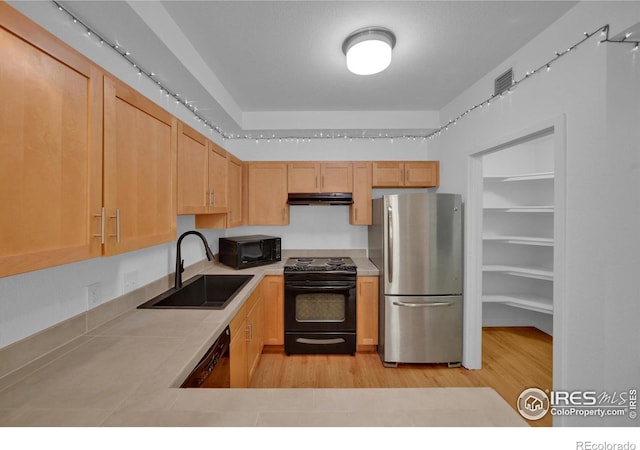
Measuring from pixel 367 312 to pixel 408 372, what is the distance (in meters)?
0.66

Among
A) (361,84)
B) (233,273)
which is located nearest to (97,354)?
(233,273)

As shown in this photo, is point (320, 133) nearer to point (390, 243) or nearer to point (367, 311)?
point (390, 243)

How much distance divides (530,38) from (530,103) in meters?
0.45

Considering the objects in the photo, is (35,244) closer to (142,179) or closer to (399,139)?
(142,179)

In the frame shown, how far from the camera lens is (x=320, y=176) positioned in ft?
11.0

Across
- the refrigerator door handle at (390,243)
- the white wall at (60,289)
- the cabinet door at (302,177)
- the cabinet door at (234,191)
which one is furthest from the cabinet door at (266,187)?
the white wall at (60,289)

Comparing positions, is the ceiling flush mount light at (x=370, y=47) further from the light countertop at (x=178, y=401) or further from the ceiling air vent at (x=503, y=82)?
the light countertop at (x=178, y=401)

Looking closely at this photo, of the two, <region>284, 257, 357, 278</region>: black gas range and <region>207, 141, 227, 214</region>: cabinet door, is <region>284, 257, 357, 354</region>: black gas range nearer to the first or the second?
<region>284, 257, 357, 278</region>: black gas range

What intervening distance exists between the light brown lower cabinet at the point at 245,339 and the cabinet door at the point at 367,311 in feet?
3.36

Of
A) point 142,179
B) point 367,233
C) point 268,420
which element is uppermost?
point 142,179

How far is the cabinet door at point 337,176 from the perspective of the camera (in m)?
3.34

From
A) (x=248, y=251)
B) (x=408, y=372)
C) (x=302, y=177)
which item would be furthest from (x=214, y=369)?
(x=302, y=177)

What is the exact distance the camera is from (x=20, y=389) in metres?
0.97

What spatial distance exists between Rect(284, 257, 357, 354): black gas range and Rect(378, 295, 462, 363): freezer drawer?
0.43 meters
